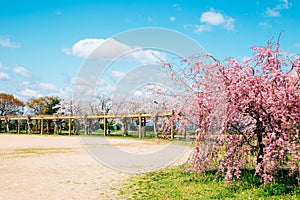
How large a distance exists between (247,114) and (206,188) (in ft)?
6.05

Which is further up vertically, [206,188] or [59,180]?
[206,188]

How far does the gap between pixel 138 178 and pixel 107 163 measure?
3.54 meters

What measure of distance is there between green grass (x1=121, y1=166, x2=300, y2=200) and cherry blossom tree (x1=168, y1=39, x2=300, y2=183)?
0.28 metres

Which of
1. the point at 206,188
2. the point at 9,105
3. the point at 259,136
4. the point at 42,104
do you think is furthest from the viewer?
the point at 9,105

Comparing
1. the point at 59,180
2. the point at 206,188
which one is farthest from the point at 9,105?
the point at 206,188

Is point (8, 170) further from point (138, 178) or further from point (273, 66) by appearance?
point (273, 66)

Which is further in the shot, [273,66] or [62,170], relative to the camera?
[62,170]

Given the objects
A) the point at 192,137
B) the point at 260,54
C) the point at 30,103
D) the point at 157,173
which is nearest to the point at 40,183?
the point at 157,173

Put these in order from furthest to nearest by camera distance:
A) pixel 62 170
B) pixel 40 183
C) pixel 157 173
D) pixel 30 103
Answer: pixel 30 103 → pixel 62 170 → pixel 157 173 → pixel 40 183

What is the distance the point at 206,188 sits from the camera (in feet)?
22.4

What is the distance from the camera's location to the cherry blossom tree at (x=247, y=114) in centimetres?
616

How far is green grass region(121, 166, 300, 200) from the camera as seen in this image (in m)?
6.07

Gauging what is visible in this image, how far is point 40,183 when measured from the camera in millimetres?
7926

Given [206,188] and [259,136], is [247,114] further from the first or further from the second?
[206,188]
